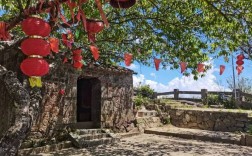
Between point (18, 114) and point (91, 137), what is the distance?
246 inches

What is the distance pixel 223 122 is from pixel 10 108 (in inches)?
381

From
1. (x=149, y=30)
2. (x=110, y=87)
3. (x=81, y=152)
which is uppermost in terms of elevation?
(x=149, y=30)

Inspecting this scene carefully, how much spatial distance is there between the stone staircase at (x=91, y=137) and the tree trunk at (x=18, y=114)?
15.6 ft

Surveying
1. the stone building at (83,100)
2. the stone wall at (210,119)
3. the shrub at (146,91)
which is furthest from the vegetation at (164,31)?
the shrub at (146,91)

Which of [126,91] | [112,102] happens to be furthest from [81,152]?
[126,91]

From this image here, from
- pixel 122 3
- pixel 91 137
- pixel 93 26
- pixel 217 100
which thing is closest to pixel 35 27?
pixel 122 3

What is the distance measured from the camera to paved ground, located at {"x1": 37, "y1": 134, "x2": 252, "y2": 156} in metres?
10.2

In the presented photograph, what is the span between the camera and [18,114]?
6.21 metres

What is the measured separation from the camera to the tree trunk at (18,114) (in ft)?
19.1

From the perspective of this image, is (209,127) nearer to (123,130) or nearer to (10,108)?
(123,130)

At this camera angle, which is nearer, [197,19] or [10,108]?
[197,19]

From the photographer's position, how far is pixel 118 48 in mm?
13789

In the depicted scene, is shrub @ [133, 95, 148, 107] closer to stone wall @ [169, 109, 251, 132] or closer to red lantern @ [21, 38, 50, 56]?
stone wall @ [169, 109, 251, 132]

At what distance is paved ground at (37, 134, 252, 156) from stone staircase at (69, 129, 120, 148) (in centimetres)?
39
